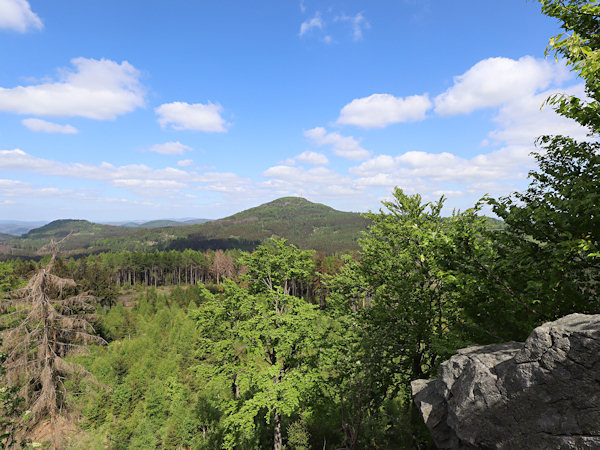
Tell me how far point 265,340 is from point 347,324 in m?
5.49

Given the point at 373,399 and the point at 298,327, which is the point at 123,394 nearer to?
the point at 298,327

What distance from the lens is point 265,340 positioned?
648 inches

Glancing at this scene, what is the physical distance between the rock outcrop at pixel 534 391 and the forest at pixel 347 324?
1.33 metres

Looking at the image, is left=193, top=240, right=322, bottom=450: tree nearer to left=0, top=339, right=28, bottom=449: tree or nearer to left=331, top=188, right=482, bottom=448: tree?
left=331, top=188, right=482, bottom=448: tree

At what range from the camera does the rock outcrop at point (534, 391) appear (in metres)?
4.41

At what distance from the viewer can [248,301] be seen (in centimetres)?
1672

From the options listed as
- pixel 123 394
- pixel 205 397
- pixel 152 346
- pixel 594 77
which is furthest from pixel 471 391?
pixel 152 346

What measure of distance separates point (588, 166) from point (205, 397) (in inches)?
1353

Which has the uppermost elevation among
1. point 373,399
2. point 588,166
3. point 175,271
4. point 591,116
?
point 591,116

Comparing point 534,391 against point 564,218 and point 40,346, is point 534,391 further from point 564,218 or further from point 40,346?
point 40,346

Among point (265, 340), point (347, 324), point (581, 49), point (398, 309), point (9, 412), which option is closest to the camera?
point (581, 49)

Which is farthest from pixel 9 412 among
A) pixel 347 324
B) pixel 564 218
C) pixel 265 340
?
pixel 564 218

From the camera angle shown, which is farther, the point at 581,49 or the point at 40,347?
the point at 40,347

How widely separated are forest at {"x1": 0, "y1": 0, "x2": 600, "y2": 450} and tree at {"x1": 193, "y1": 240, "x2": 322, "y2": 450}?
107mm
